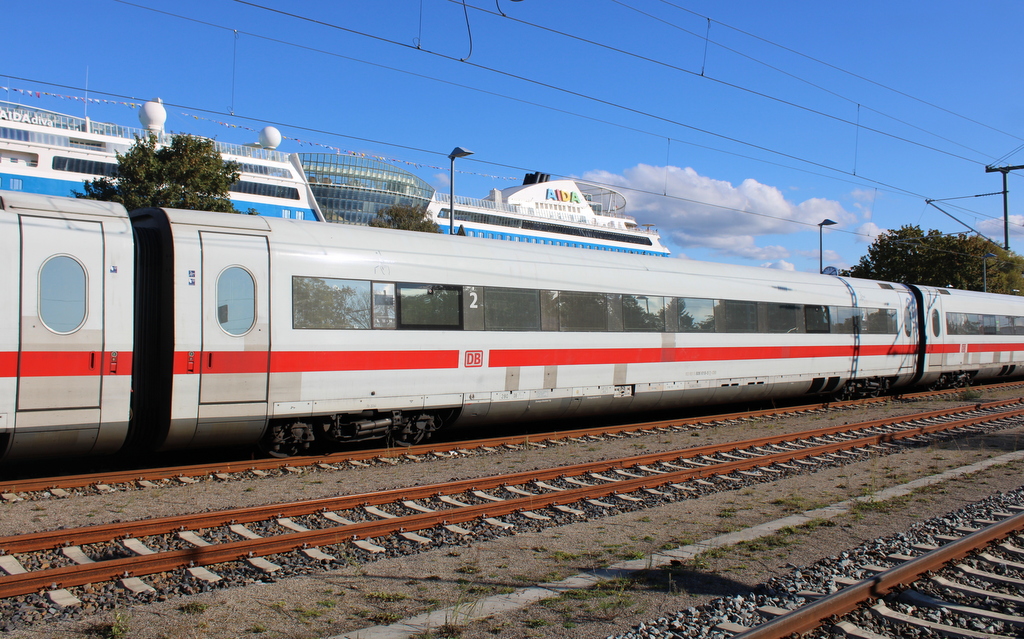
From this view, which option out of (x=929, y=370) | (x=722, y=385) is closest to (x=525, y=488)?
(x=722, y=385)

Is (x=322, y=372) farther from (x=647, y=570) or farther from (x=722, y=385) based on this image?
(x=722, y=385)

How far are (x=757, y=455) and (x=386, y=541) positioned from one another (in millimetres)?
6831

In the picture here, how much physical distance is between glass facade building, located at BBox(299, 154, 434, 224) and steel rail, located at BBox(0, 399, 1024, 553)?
3285 inches

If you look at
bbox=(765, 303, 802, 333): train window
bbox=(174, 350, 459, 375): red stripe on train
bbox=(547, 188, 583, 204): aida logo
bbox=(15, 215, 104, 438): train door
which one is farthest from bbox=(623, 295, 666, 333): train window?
bbox=(547, 188, 583, 204): aida logo

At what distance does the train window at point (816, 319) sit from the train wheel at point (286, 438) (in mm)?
12251

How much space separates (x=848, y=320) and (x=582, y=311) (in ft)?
30.7

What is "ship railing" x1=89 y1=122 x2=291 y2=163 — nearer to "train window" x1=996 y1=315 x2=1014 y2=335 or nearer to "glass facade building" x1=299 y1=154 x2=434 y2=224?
"glass facade building" x1=299 y1=154 x2=434 y2=224

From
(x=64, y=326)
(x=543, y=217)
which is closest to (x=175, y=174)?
(x=64, y=326)

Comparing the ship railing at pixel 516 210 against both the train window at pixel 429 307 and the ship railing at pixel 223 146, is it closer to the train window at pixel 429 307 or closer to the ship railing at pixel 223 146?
the ship railing at pixel 223 146

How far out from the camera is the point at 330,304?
962cm

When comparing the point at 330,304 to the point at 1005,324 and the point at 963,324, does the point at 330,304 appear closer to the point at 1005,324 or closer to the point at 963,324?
the point at 963,324

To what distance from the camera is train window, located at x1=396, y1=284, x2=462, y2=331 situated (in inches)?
406

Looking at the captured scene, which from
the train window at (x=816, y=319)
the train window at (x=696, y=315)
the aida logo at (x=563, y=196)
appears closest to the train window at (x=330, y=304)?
the train window at (x=696, y=315)

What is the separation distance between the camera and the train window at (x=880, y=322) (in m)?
18.8
